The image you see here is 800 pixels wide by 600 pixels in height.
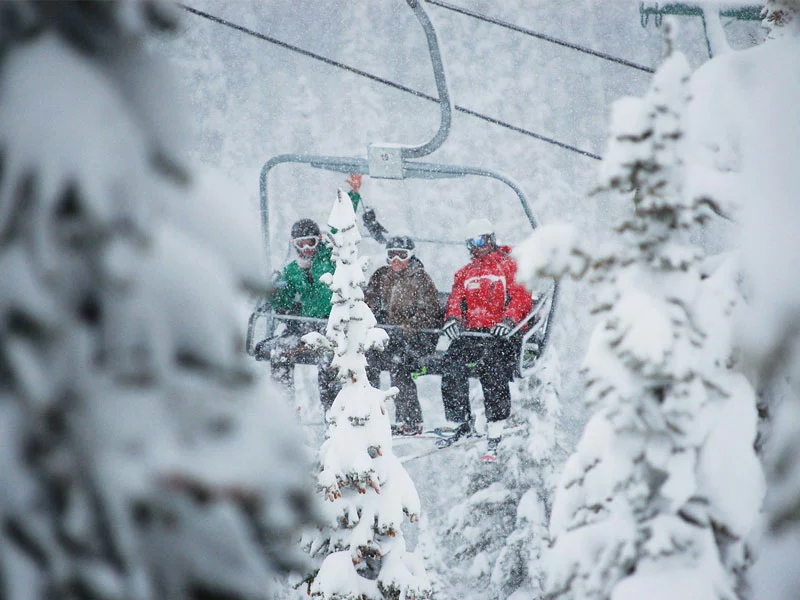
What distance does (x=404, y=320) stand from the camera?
1016 centimetres

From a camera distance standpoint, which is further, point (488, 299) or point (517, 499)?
point (517, 499)

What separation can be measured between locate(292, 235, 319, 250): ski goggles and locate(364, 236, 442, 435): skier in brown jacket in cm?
92

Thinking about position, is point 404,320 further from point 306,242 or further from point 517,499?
point 517,499

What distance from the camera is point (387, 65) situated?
5517 inches

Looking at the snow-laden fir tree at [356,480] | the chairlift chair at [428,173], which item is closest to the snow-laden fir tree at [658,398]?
the snow-laden fir tree at [356,480]

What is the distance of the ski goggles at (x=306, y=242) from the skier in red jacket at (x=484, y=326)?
6.41 feet

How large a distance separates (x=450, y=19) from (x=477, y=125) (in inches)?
2030

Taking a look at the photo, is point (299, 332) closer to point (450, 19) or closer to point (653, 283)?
point (653, 283)

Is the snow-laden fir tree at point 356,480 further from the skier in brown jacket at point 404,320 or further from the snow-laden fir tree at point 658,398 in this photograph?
the snow-laden fir tree at point 658,398

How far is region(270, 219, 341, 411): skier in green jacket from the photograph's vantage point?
33.2 feet

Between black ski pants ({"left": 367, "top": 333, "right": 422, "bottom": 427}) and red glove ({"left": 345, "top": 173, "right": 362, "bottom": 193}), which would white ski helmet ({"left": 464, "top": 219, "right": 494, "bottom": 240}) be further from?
red glove ({"left": 345, "top": 173, "right": 362, "bottom": 193})

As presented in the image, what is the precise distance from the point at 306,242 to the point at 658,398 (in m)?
7.45

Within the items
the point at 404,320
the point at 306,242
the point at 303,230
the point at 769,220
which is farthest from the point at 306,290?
the point at 769,220

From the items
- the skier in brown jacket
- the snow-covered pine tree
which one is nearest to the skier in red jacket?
the skier in brown jacket
